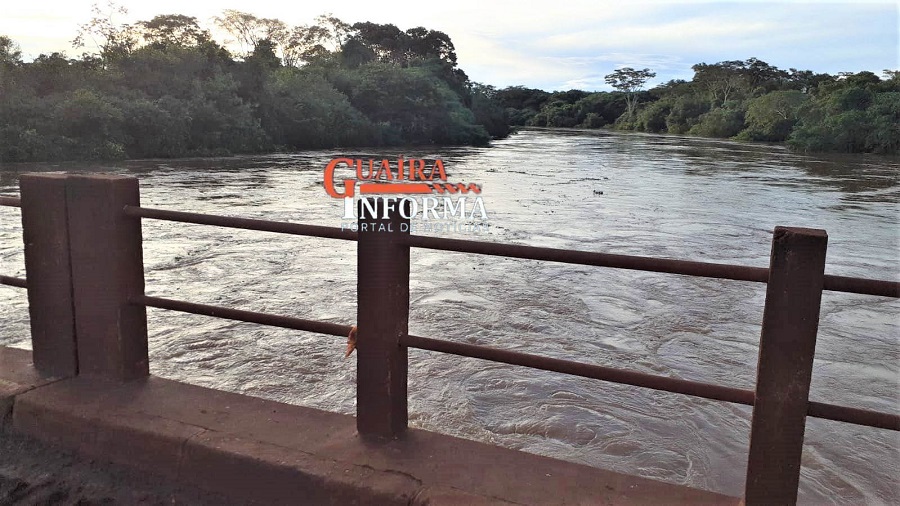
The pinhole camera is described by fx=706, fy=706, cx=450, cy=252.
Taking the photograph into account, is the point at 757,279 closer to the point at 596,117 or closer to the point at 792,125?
the point at 792,125

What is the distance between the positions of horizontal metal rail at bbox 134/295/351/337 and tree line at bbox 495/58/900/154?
3614cm

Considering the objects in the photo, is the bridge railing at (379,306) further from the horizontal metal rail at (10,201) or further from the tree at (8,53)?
the tree at (8,53)

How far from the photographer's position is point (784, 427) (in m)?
1.86

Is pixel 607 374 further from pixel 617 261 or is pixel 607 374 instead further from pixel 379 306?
pixel 379 306

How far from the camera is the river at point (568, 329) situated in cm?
364

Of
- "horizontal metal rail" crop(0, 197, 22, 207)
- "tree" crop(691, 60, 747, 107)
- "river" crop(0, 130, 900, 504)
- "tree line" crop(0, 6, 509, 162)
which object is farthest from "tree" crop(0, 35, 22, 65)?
"tree" crop(691, 60, 747, 107)

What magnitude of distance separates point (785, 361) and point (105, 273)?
2.28 metres

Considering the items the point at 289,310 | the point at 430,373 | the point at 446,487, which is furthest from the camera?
the point at 289,310

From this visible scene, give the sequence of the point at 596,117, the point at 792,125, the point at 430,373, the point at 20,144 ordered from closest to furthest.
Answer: the point at 430,373, the point at 20,144, the point at 792,125, the point at 596,117

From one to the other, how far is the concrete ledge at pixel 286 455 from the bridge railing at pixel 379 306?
151 mm

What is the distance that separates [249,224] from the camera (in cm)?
249

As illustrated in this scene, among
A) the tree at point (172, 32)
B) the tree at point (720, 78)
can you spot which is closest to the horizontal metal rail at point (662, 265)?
the tree at point (172, 32)

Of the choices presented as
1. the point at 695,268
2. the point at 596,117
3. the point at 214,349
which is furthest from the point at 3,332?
the point at 596,117

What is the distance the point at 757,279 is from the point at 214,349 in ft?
12.6
